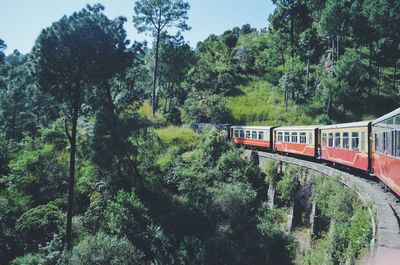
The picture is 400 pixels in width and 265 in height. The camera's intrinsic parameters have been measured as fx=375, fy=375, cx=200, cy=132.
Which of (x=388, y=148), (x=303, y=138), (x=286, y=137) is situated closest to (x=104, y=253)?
(x=388, y=148)

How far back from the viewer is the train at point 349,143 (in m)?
11.2

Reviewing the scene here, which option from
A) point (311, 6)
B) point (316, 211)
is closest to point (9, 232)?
point (316, 211)

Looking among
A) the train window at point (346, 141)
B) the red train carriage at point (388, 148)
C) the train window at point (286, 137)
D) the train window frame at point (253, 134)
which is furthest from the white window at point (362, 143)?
the train window frame at point (253, 134)

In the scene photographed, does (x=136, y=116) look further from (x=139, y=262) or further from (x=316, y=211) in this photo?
(x=316, y=211)

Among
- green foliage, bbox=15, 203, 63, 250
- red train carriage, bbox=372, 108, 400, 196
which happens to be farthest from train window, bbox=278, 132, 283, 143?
green foliage, bbox=15, 203, 63, 250

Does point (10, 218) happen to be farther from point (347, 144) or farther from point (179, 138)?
point (347, 144)

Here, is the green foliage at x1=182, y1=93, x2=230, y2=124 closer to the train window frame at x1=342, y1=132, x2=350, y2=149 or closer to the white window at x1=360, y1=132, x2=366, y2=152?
the train window frame at x1=342, y1=132, x2=350, y2=149

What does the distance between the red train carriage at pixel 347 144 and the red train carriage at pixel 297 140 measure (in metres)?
1.01

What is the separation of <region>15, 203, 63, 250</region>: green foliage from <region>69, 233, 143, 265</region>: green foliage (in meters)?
4.85

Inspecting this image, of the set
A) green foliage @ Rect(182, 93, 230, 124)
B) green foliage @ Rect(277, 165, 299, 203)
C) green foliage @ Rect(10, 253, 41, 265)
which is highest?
green foliage @ Rect(182, 93, 230, 124)

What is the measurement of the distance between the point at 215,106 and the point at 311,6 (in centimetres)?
2238

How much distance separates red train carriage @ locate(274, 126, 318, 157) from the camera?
23234 millimetres

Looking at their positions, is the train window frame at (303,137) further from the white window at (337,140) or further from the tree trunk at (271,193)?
the white window at (337,140)

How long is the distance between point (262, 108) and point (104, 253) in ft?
109
